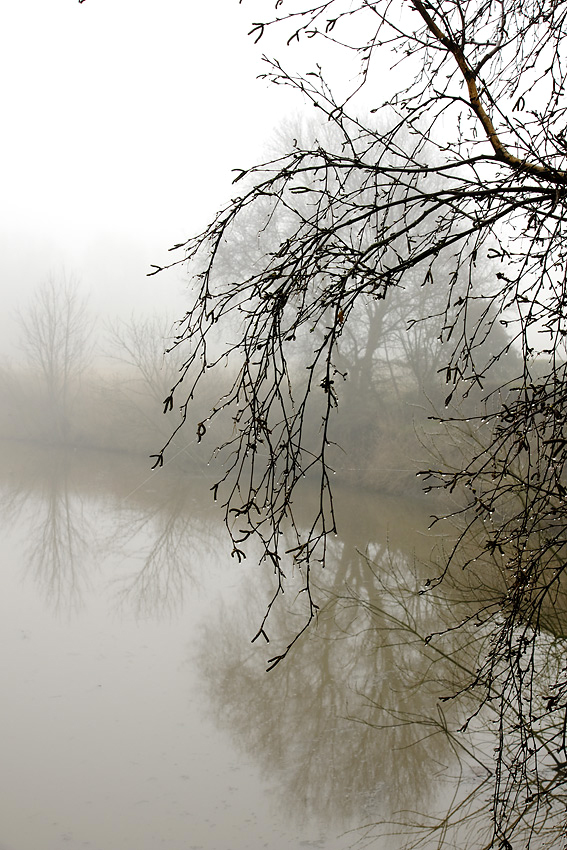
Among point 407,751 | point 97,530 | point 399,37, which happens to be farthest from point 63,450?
point 399,37

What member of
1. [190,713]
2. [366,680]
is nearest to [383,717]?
[366,680]

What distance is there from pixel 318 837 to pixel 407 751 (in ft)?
3.37

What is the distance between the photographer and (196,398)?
17.8 m

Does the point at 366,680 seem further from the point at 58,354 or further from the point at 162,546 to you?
the point at 58,354

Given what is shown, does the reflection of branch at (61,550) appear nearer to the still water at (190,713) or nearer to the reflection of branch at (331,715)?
the still water at (190,713)

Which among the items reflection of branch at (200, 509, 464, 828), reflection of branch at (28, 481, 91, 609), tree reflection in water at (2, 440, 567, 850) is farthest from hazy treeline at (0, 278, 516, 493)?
reflection of branch at (200, 509, 464, 828)

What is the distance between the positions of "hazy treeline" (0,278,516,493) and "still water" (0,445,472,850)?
2.32 meters

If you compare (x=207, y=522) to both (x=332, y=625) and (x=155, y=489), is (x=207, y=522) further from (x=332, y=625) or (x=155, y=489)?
(x=332, y=625)

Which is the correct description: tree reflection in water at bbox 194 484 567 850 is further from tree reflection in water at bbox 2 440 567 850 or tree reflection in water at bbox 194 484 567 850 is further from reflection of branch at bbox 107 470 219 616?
reflection of branch at bbox 107 470 219 616

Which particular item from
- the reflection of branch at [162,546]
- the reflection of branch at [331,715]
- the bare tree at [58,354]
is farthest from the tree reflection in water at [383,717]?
the bare tree at [58,354]

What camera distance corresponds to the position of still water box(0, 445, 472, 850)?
5.00m

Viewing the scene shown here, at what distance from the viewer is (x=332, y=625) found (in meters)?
7.82

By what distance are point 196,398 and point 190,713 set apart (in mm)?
11807

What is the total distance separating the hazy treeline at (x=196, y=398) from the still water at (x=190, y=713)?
91.2 inches
